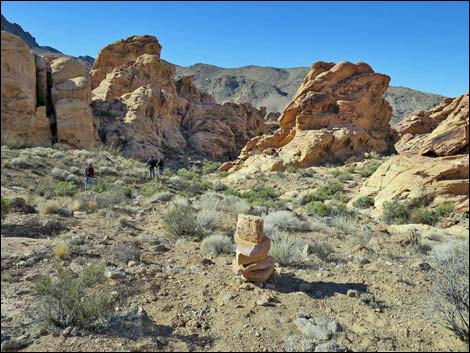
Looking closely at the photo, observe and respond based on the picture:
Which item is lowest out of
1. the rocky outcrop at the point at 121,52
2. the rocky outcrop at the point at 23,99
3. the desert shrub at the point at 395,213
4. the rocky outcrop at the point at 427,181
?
the desert shrub at the point at 395,213

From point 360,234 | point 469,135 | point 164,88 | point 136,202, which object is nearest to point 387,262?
point 360,234

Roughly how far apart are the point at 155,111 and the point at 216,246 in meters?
31.1

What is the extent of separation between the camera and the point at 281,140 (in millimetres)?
27891

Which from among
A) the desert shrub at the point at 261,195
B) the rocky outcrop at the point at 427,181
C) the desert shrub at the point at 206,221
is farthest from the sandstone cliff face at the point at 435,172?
the desert shrub at the point at 206,221

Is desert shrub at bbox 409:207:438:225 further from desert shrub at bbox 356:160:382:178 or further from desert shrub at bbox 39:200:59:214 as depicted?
desert shrub at bbox 39:200:59:214

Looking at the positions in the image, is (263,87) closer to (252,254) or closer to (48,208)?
(48,208)

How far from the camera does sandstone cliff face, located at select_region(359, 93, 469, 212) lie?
1207 cm

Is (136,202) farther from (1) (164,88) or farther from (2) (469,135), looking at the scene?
→ (1) (164,88)

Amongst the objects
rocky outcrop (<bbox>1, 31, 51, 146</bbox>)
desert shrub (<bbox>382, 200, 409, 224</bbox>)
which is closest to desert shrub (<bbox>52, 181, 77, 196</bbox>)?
rocky outcrop (<bbox>1, 31, 51, 146</bbox>)

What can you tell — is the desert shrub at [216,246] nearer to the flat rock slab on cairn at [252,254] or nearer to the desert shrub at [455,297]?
the flat rock slab on cairn at [252,254]

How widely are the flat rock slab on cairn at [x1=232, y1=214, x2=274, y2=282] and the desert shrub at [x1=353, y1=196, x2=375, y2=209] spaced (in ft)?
29.1

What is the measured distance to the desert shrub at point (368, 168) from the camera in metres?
19.4

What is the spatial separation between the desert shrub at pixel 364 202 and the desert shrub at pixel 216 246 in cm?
802

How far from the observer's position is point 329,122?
26109 millimetres
